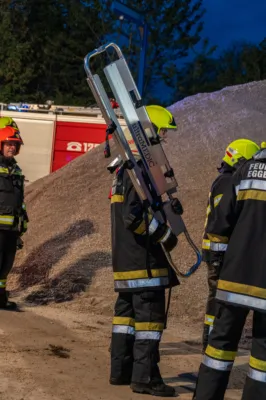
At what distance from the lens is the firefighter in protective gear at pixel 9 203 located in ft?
26.1

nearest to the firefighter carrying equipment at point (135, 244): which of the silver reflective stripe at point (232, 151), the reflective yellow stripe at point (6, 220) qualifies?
the silver reflective stripe at point (232, 151)

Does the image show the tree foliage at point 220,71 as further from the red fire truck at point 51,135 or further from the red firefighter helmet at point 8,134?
the red firefighter helmet at point 8,134

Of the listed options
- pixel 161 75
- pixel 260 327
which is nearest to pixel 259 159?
pixel 260 327

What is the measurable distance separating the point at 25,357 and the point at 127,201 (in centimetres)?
163

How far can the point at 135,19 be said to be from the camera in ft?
77.9

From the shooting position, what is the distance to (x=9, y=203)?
803 cm

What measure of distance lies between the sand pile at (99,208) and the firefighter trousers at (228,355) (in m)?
3.88

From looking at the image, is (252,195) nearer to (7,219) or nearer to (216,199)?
(216,199)

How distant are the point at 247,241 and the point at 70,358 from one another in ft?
7.55

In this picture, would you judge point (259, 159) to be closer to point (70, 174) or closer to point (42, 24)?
point (70, 174)

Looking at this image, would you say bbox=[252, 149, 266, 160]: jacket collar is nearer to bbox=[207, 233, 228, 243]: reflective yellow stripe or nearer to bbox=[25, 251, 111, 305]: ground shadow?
bbox=[207, 233, 228, 243]: reflective yellow stripe

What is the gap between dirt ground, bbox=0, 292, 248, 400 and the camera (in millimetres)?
5102

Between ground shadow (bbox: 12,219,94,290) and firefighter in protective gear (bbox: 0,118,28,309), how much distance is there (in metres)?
1.37

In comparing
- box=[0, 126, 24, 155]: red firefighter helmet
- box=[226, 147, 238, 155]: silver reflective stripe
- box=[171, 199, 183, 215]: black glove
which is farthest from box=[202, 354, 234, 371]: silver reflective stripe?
box=[0, 126, 24, 155]: red firefighter helmet
